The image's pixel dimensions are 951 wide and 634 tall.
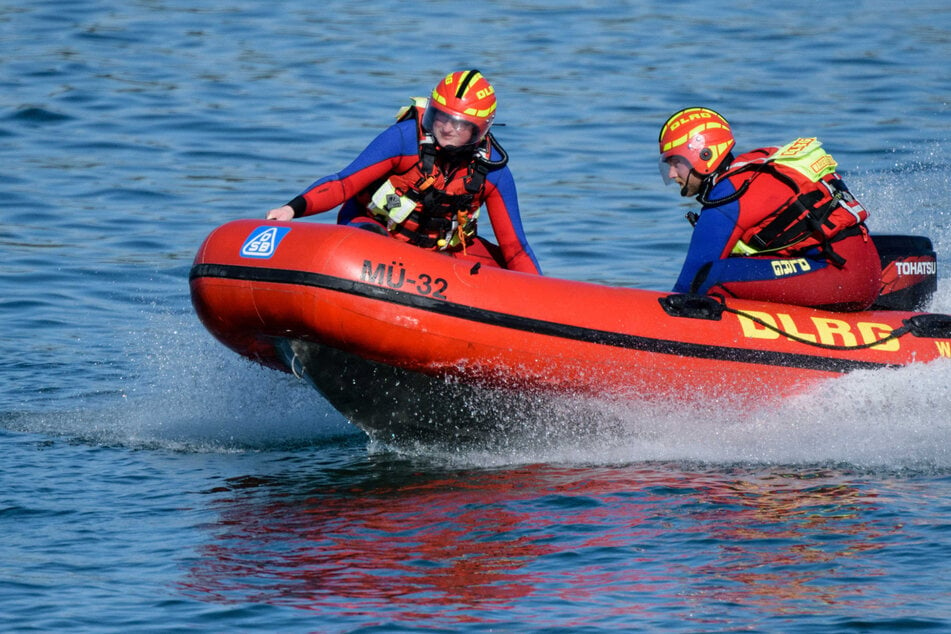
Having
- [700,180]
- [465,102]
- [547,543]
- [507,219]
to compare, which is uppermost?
[465,102]

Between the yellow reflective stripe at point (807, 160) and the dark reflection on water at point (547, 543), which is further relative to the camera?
the yellow reflective stripe at point (807, 160)

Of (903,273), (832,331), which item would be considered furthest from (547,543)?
(903,273)

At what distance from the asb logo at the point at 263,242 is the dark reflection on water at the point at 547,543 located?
0.97m

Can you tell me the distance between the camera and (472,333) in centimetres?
611

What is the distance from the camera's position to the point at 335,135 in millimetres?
13602

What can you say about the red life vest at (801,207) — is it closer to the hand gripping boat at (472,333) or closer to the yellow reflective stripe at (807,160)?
the yellow reflective stripe at (807,160)

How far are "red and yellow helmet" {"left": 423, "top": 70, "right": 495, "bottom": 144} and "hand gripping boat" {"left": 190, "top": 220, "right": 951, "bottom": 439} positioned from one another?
2.22ft

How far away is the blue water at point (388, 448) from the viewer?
4.92 m

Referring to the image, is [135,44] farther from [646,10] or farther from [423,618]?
[423,618]

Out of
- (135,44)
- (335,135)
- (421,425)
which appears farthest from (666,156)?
(135,44)

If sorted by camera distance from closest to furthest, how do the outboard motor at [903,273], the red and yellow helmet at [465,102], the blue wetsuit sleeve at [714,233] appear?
the blue wetsuit sleeve at [714,233] → the red and yellow helmet at [465,102] → the outboard motor at [903,273]

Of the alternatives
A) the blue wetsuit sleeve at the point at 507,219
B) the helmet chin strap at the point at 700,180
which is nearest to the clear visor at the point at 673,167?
the helmet chin strap at the point at 700,180

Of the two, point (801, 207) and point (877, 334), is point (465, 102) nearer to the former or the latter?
point (801, 207)

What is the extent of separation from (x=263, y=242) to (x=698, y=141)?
1912mm
